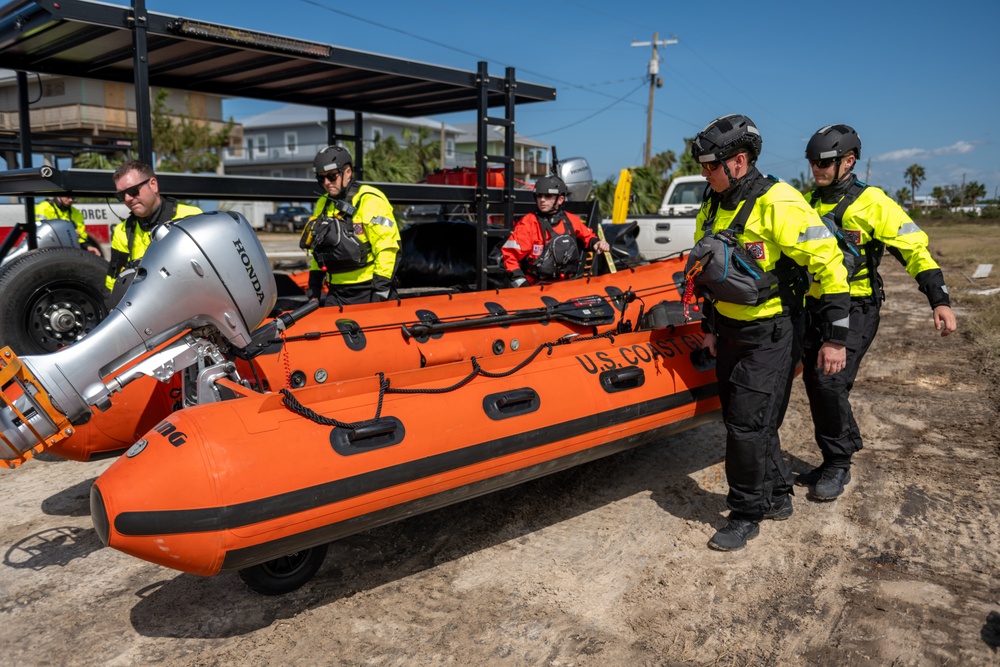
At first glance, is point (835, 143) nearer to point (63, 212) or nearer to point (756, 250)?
point (756, 250)

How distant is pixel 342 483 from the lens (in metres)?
2.99

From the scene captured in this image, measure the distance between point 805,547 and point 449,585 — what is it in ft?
5.69

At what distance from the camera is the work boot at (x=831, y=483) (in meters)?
4.20

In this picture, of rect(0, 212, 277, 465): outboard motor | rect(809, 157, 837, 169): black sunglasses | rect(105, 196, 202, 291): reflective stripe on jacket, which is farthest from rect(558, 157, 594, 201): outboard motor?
rect(0, 212, 277, 465): outboard motor

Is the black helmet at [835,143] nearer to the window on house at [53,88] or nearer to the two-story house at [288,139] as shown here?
the window on house at [53,88]

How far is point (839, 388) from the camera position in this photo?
419 centimetres

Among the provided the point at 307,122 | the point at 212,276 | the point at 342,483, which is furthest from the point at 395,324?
the point at 307,122

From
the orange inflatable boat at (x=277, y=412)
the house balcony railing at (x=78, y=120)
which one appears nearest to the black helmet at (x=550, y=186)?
the orange inflatable boat at (x=277, y=412)

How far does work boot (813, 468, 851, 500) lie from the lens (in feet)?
13.8

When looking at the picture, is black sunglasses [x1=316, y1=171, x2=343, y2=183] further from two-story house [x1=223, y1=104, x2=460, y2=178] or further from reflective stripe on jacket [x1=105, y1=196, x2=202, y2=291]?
two-story house [x1=223, y1=104, x2=460, y2=178]

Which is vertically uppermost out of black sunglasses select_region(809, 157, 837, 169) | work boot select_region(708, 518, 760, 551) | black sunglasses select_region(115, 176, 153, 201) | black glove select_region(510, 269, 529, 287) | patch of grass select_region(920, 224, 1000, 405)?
black sunglasses select_region(809, 157, 837, 169)

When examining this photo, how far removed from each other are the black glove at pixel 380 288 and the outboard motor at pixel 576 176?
493cm

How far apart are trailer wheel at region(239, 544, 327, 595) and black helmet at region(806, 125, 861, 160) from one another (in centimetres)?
324

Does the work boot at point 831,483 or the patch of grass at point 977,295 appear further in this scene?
the patch of grass at point 977,295
